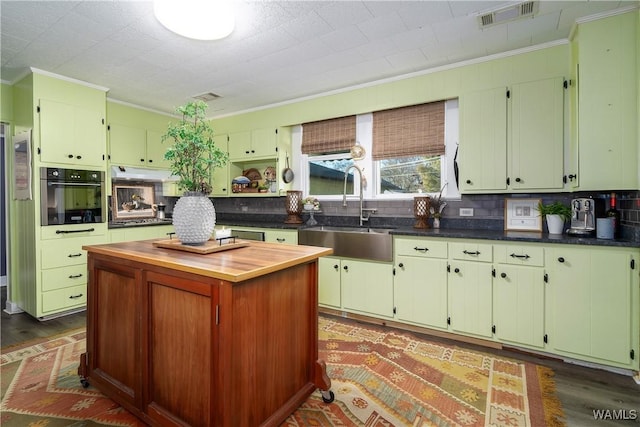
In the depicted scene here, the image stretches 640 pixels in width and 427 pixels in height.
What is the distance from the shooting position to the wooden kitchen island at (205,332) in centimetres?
134

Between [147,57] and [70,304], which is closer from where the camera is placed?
[147,57]

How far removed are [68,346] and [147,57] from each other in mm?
2609

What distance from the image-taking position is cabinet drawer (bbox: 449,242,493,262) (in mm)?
2566

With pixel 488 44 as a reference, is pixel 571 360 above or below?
below

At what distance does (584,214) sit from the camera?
8.20 ft

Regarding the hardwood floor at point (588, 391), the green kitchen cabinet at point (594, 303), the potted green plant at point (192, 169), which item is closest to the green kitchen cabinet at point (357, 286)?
the hardwood floor at point (588, 391)

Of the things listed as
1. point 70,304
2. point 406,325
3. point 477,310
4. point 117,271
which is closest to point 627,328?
point 477,310

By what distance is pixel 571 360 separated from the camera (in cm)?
234

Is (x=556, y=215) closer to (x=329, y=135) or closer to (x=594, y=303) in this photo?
(x=594, y=303)

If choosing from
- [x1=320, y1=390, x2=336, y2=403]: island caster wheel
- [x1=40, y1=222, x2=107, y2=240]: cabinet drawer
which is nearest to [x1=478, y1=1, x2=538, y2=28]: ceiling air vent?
[x1=320, y1=390, x2=336, y2=403]: island caster wheel

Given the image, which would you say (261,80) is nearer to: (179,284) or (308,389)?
(179,284)

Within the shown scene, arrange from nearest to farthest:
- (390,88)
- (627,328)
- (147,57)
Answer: (627,328)
(147,57)
(390,88)

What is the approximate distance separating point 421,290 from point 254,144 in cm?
291

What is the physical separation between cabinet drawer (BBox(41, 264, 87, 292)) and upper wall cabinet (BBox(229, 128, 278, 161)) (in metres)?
2.27
